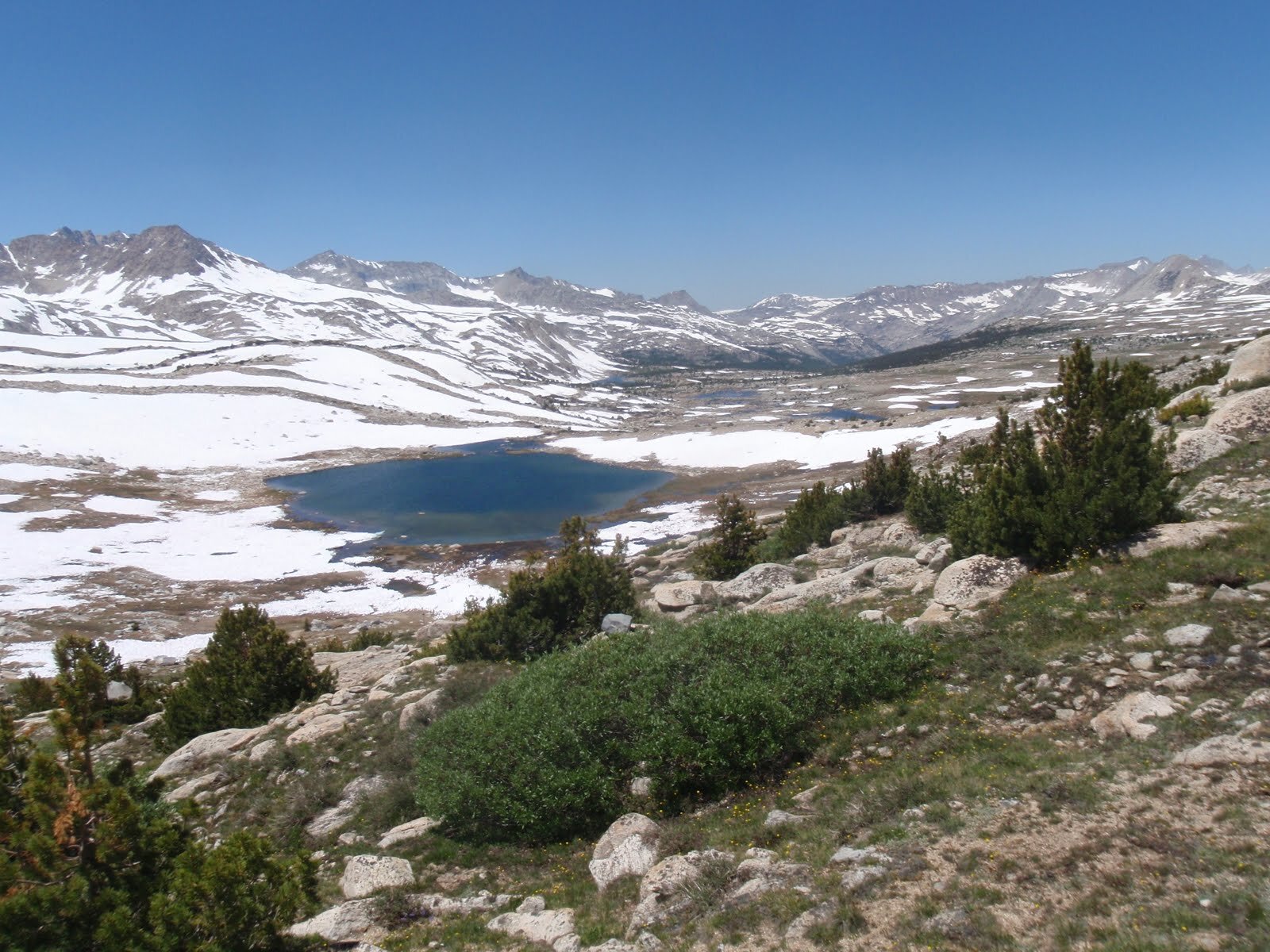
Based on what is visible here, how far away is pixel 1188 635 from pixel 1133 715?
196cm

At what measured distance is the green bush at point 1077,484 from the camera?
12.3 metres

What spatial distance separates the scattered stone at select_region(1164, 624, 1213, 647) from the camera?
8.54m

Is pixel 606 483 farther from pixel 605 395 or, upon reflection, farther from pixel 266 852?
pixel 605 395

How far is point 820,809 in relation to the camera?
7.52 metres

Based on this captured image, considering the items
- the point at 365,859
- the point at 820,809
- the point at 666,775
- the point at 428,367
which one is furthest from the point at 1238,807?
the point at 428,367

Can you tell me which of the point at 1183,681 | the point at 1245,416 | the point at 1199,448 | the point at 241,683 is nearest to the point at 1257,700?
the point at 1183,681

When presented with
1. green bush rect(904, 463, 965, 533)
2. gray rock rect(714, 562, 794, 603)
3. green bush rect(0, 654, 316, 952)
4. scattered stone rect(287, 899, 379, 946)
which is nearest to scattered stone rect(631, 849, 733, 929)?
scattered stone rect(287, 899, 379, 946)

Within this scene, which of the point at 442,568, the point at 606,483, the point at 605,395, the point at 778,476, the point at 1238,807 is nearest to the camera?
the point at 1238,807

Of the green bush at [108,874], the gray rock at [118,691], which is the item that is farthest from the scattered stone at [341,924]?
the gray rock at [118,691]

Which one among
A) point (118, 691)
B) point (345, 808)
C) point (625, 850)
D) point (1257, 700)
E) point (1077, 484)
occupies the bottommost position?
point (118, 691)

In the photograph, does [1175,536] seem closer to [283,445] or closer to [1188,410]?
[1188,410]

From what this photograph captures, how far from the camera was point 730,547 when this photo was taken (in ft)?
79.0

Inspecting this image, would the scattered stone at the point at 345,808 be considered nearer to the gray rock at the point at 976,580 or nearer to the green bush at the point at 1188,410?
the gray rock at the point at 976,580

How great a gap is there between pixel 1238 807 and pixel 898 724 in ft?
12.2
